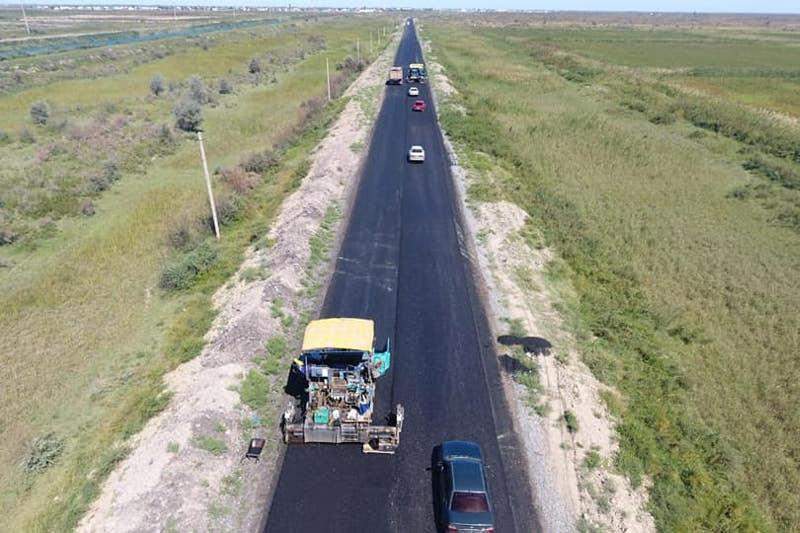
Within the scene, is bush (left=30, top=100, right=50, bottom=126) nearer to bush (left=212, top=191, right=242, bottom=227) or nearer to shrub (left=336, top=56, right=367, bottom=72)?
bush (left=212, top=191, right=242, bottom=227)

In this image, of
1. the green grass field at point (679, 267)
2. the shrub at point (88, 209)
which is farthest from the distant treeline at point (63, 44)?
the green grass field at point (679, 267)

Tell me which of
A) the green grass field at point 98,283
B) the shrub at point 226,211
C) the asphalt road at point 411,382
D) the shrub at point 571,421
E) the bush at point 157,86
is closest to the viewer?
the asphalt road at point 411,382

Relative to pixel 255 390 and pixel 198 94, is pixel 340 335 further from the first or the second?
pixel 198 94

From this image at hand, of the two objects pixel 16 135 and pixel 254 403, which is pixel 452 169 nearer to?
pixel 254 403

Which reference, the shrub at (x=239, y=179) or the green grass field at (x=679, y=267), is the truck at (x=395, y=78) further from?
the shrub at (x=239, y=179)

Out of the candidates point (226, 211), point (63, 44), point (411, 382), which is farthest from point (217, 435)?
point (63, 44)

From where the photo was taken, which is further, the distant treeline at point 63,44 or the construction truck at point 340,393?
the distant treeline at point 63,44

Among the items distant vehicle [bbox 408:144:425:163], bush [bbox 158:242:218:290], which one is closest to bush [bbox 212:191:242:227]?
→ bush [bbox 158:242:218:290]
